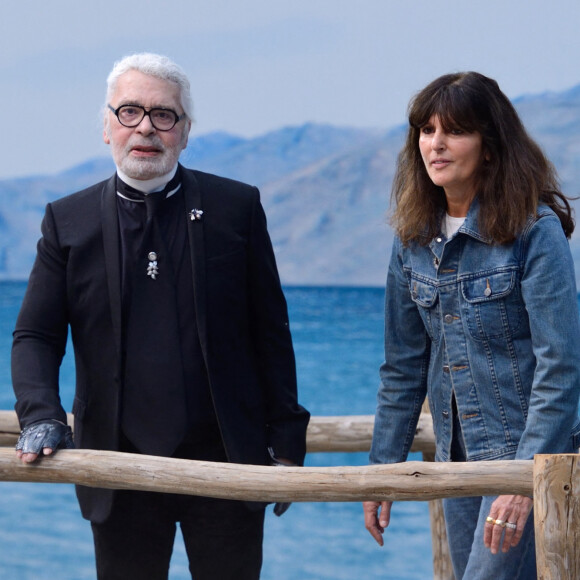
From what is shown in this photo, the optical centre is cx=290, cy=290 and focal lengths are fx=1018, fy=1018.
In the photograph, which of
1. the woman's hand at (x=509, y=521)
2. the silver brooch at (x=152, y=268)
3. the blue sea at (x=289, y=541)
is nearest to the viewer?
the woman's hand at (x=509, y=521)

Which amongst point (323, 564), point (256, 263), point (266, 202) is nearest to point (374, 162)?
point (266, 202)

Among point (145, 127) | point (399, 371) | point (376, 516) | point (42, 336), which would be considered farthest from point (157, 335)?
point (376, 516)

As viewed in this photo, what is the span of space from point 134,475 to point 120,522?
279 millimetres

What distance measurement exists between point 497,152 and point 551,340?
0.48 meters

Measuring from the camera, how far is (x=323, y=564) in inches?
473

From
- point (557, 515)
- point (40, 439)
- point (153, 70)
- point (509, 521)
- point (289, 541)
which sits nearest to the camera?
point (557, 515)

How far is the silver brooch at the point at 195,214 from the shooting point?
8.75 feet

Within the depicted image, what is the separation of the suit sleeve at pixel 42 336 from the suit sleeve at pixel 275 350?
503 millimetres

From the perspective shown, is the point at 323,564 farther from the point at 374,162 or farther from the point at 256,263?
the point at 374,162

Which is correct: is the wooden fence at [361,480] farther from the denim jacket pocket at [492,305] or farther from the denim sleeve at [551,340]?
the denim jacket pocket at [492,305]

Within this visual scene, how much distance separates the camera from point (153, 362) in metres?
2.58

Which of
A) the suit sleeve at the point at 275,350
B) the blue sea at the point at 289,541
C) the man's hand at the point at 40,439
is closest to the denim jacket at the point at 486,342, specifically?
the suit sleeve at the point at 275,350

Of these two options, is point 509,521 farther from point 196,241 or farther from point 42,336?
point 42,336

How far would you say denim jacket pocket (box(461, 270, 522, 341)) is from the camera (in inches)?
94.0
